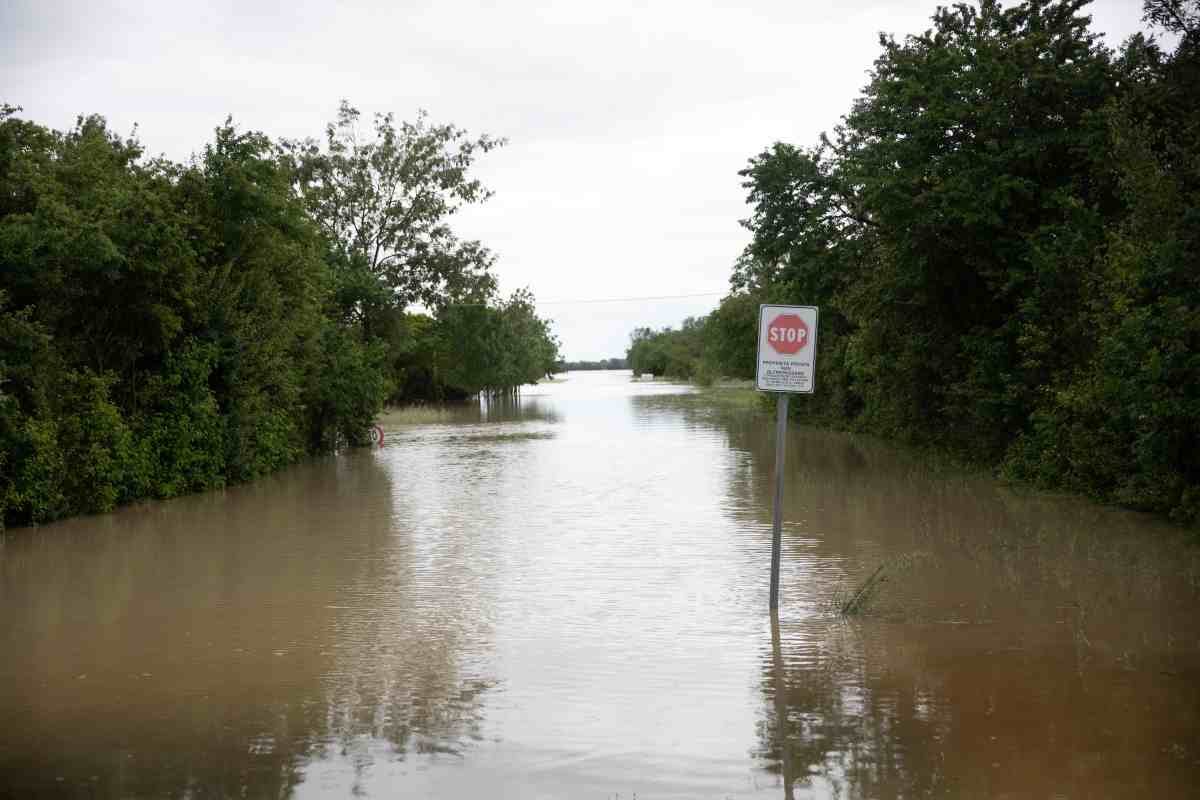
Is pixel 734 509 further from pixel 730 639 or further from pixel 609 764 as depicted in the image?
pixel 609 764

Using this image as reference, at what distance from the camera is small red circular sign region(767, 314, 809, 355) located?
36.2 feet

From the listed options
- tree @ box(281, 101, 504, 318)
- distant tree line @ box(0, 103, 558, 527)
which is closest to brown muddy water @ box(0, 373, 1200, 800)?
distant tree line @ box(0, 103, 558, 527)

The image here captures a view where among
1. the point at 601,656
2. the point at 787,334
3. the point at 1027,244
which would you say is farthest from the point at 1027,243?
the point at 601,656

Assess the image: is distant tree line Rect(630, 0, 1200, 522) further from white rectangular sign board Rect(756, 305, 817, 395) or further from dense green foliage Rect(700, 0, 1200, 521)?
white rectangular sign board Rect(756, 305, 817, 395)

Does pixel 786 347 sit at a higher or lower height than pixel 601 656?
higher

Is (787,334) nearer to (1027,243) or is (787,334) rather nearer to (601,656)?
(601,656)

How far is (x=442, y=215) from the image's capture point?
51031 mm

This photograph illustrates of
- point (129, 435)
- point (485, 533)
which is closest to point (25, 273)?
point (129, 435)

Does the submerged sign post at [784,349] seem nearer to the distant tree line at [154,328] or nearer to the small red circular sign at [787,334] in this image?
the small red circular sign at [787,334]

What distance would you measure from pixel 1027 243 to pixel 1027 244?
0.15 m

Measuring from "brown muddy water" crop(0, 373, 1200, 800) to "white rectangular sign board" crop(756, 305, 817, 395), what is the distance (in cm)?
222

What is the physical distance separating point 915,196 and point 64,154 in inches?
658

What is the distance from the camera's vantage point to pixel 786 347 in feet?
36.3

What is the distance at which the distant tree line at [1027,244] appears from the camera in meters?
16.4
